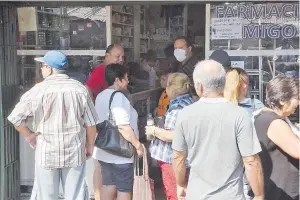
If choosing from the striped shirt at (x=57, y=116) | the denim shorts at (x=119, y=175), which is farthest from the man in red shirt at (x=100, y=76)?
the striped shirt at (x=57, y=116)

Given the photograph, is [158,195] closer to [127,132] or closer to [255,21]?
[127,132]

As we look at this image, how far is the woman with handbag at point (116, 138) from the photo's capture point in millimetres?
4562

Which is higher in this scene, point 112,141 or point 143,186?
point 112,141

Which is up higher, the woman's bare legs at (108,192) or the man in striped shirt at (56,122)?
the man in striped shirt at (56,122)

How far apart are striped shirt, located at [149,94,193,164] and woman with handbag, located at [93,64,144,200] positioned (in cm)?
33

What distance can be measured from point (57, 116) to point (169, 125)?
917 mm

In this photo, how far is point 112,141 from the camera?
462 centimetres

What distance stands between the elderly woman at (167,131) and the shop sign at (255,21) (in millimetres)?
1386

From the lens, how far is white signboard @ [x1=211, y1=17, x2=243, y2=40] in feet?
18.0

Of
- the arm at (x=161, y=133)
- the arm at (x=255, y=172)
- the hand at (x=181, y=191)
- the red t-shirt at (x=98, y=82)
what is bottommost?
the hand at (x=181, y=191)

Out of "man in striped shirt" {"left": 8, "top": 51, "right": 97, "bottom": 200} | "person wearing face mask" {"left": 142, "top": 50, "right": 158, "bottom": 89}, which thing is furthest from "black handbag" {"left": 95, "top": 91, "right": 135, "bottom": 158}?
"person wearing face mask" {"left": 142, "top": 50, "right": 158, "bottom": 89}

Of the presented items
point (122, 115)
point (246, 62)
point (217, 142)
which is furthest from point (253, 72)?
point (217, 142)

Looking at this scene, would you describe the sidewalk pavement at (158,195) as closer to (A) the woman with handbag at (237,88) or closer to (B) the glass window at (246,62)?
(B) the glass window at (246,62)

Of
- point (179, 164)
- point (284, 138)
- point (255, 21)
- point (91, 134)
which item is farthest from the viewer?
point (255, 21)
